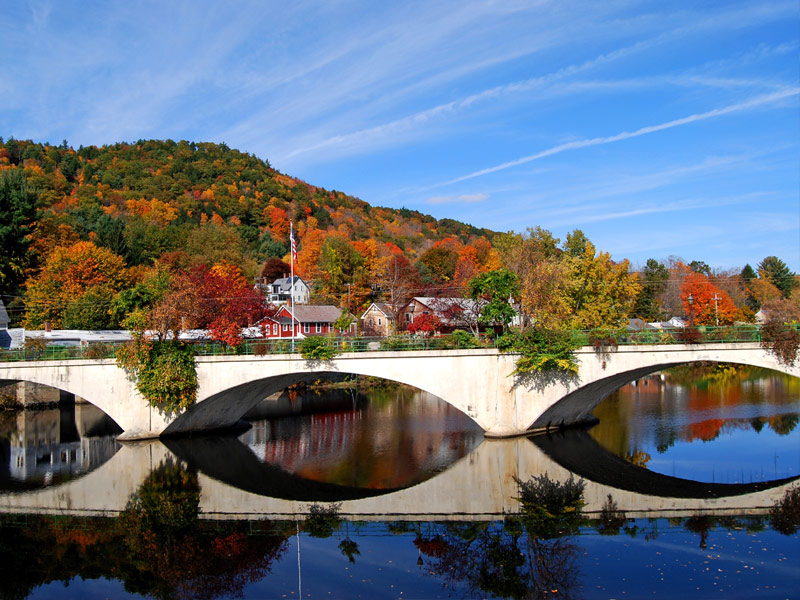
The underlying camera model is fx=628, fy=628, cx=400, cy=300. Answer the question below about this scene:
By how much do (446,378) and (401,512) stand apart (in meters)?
10.5

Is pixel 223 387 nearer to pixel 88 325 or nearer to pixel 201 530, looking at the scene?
pixel 201 530

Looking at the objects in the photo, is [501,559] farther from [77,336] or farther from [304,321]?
[304,321]

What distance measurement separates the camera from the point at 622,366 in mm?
32031

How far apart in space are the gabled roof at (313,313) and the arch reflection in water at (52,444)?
24.0 meters

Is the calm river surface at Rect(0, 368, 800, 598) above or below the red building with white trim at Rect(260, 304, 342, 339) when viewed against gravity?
below

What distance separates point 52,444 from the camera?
134 ft

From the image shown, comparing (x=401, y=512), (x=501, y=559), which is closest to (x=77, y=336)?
(x=401, y=512)

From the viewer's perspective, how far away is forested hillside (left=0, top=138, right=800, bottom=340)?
49.8 metres

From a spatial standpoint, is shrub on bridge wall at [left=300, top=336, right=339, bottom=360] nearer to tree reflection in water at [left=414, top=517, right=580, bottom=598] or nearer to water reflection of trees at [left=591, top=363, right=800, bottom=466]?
tree reflection in water at [left=414, top=517, right=580, bottom=598]

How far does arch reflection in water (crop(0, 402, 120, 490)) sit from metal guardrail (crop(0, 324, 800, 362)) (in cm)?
569

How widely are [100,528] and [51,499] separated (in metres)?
6.52

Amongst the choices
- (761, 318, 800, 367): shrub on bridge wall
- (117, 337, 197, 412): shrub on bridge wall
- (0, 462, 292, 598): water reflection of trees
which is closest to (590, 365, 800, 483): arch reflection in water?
(761, 318, 800, 367): shrub on bridge wall

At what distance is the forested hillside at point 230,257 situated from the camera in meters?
49.8

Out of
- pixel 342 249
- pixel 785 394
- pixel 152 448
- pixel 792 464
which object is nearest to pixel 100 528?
pixel 152 448
